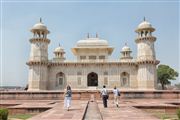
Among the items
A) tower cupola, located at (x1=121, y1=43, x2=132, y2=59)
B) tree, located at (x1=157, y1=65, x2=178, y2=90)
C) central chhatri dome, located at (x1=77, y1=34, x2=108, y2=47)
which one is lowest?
tree, located at (x1=157, y1=65, x2=178, y2=90)

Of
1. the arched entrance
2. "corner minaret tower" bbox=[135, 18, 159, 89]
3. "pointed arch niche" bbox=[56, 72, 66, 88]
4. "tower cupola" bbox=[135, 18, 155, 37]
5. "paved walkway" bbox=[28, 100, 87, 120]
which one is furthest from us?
the arched entrance

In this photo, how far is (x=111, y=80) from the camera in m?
33.0

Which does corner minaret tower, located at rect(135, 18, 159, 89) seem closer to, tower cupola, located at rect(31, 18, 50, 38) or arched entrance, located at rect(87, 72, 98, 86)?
arched entrance, located at rect(87, 72, 98, 86)

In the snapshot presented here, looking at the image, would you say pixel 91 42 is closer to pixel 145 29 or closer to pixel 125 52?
pixel 125 52

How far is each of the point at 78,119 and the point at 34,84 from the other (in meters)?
24.5

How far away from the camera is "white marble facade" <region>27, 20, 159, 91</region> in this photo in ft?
102

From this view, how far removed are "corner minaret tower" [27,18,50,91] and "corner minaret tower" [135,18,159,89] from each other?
12347 millimetres

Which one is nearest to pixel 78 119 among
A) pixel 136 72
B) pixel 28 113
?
pixel 28 113

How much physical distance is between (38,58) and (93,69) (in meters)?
7.54

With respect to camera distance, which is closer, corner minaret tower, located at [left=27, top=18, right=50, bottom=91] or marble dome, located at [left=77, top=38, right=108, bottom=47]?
corner minaret tower, located at [left=27, top=18, right=50, bottom=91]

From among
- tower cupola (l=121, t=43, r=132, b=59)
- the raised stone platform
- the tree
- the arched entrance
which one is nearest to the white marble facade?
the arched entrance

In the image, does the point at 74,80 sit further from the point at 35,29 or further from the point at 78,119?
the point at 78,119

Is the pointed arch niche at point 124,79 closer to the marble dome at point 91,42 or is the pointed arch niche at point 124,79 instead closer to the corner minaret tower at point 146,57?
the corner minaret tower at point 146,57

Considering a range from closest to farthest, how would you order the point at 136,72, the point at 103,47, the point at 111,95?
the point at 111,95 < the point at 136,72 < the point at 103,47
